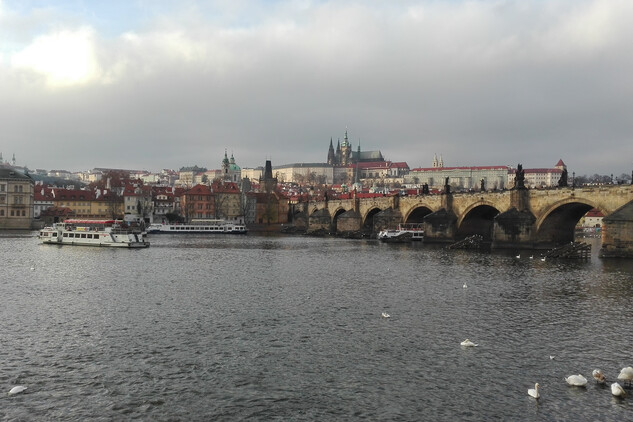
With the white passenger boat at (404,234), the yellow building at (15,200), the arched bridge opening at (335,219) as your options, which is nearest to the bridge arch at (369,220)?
the arched bridge opening at (335,219)

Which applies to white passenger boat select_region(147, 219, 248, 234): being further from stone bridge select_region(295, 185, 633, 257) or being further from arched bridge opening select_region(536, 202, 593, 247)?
A: arched bridge opening select_region(536, 202, 593, 247)

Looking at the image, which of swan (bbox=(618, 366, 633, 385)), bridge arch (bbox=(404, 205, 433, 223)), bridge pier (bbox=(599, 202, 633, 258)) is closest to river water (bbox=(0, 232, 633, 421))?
swan (bbox=(618, 366, 633, 385))

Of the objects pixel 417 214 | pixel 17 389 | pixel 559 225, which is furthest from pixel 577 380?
pixel 417 214

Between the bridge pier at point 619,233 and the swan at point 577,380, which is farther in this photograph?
the bridge pier at point 619,233

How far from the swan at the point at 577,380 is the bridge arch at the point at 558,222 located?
132 ft

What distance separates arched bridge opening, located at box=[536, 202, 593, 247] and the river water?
21.8m

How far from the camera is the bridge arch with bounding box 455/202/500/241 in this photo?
66.9 meters

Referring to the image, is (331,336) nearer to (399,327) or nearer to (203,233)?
(399,327)

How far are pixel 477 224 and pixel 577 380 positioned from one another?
5763cm

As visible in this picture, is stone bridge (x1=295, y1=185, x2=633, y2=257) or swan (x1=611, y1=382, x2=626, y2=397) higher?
stone bridge (x1=295, y1=185, x2=633, y2=257)

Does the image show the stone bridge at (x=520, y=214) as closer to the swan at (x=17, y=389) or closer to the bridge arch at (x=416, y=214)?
the bridge arch at (x=416, y=214)

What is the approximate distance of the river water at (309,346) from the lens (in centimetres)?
1225

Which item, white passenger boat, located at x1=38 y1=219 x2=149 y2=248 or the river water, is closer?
the river water

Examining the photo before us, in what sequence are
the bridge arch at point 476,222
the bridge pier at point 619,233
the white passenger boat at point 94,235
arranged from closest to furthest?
the bridge pier at point 619,233 → the white passenger boat at point 94,235 → the bridge arch at point 476,222
